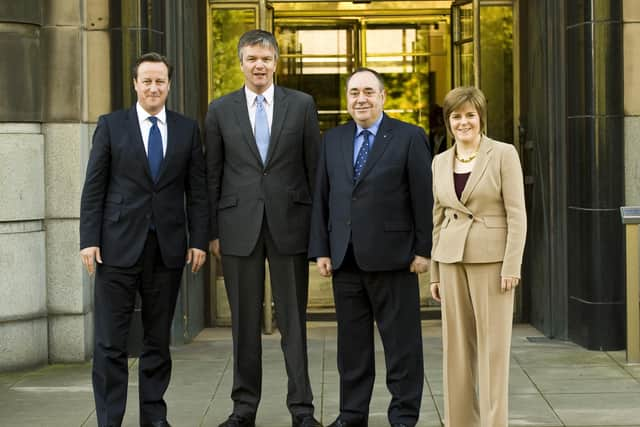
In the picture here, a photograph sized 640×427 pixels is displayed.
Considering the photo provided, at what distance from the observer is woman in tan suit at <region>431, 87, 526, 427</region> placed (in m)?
6.12

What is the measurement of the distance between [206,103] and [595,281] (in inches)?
146

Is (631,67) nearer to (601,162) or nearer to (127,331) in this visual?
(601,162)

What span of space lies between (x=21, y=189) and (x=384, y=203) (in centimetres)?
332

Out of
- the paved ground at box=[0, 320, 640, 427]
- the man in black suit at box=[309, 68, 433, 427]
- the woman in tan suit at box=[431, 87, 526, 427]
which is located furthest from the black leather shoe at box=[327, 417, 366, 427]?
the woman in tan suit at box=[431, 87, 526, 427]

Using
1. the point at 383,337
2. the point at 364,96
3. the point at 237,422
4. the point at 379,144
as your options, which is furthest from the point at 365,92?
the point at 237,422

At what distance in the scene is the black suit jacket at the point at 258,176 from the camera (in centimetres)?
695

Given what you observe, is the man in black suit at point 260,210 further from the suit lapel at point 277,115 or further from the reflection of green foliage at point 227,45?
the reflection of green foliage at point 227,45

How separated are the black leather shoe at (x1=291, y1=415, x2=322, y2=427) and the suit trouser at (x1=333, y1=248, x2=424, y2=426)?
0.17m

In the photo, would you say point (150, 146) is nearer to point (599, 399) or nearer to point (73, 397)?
point (73, 397)

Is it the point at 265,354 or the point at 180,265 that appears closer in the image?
the point at 180,265

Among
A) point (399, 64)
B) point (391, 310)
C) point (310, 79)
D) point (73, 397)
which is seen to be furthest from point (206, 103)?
point (391, 310)

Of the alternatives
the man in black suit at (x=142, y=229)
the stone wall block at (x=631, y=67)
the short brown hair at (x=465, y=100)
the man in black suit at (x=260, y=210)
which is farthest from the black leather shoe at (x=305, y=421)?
the stone wall block at (x=631, y=67)

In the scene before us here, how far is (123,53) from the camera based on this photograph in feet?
30.6

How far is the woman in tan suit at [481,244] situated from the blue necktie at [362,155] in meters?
0.63
